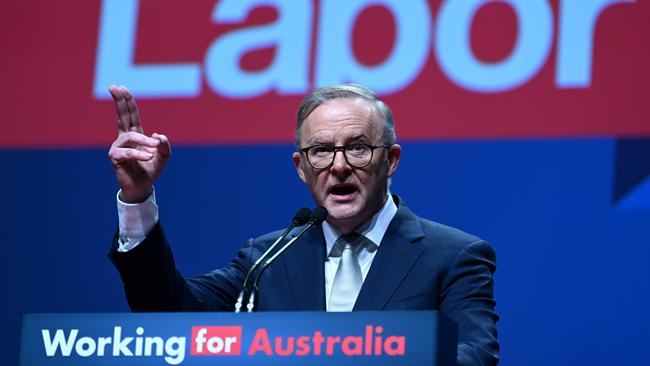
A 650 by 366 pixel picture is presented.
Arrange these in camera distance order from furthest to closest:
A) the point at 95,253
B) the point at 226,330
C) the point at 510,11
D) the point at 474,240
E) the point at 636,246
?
the point at 95,253 → the point at 510,11 → the point at 636,246 → the point at 474,240 → the point at 226,330

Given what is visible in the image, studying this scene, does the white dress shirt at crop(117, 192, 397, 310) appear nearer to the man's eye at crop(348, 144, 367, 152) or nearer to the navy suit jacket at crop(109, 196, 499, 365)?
the navy suit jacket at crop(109, 196, 499, 365)

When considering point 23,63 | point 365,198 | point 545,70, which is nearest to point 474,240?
point 365,198

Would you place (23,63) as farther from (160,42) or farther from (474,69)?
(474,69)

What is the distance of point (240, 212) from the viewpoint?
12.7ft

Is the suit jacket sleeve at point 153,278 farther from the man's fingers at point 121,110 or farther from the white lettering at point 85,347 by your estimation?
the white lettering at point 85,347

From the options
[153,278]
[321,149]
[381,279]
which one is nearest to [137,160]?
[153,278]

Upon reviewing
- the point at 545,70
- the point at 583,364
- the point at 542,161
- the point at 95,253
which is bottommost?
the point at 583,364

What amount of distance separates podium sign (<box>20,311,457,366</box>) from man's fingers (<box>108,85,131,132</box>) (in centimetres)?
57

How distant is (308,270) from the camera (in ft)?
8.50

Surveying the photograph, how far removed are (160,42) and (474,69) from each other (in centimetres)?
116

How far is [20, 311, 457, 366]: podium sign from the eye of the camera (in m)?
1.78

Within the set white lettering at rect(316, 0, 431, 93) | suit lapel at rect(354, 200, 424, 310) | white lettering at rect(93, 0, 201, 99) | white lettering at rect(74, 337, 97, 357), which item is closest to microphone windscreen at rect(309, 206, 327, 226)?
suit lapel at rect(354, 200, 424, 310)

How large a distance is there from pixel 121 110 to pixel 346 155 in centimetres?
54

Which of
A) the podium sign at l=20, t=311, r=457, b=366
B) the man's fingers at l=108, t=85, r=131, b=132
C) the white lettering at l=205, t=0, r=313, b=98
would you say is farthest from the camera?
the white lettering at l=205, t=0, r=313, b=98
